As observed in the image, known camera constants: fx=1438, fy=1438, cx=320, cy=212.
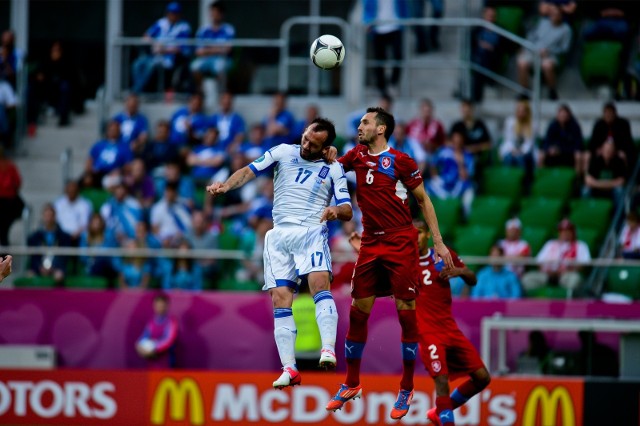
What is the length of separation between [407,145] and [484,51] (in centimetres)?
274

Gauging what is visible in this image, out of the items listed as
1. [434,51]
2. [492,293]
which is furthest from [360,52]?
[492,293]

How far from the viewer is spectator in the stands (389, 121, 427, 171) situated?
67.4 feet

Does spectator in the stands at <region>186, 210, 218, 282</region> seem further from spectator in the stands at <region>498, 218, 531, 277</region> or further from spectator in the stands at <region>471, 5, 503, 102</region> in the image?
spectator in the stands at <region>471, 5, 503, 102</region>

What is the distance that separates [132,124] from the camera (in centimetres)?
2259

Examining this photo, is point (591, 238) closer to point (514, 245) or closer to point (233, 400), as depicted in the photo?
point (514, 245)

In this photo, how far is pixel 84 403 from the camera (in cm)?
1817

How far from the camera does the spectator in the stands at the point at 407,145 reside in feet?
67.4

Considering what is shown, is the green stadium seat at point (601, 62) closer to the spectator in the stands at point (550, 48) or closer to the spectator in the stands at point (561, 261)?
the spectator in the stands at point (550, 48)

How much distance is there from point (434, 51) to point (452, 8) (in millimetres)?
933

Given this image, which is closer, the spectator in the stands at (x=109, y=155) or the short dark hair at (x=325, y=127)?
the short dark hair at (x=325, y=127)

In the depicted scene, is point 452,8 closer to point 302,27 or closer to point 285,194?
point 302,27

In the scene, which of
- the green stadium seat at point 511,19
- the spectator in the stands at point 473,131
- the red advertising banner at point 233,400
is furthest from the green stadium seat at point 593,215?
the green stadium seat at point 511,19

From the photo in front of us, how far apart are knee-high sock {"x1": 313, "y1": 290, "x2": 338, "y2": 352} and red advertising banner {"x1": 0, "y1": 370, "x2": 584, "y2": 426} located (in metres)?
4.06

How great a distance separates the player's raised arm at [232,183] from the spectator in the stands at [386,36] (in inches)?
372
